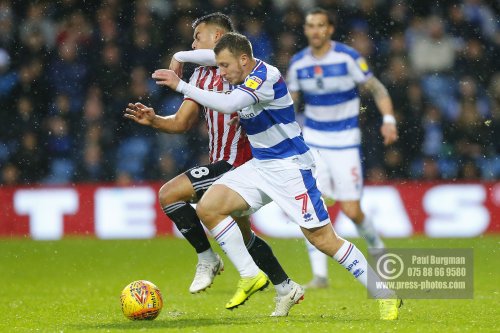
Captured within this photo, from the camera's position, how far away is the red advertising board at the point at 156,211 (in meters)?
→ 14.1

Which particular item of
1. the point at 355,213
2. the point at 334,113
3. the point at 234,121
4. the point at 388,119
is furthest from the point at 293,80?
the point at 234,121

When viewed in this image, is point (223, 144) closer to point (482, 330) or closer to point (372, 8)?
point (482, 330)

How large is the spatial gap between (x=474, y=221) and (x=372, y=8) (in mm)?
3530

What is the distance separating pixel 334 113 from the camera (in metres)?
10.6

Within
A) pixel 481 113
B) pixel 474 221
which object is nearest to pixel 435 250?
pixel 474 221

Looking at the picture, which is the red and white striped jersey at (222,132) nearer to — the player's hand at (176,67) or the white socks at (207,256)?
the player's hand at (176,67)

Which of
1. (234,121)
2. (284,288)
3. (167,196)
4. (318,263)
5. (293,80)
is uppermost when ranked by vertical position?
(234,121)

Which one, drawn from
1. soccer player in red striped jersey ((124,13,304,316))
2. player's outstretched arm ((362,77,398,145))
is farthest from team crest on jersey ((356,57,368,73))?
soccer player in red striped jersey ((124,13,304,316))

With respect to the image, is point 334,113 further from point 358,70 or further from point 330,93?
point 358,70

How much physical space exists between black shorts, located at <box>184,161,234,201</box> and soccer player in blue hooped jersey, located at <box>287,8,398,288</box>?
8.14ft

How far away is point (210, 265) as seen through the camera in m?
8.13

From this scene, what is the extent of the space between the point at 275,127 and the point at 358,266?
108cm

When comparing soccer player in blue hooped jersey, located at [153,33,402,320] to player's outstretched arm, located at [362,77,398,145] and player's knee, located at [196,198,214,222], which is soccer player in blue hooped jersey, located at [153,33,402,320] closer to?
player's knee, located at [196,198,214,222]

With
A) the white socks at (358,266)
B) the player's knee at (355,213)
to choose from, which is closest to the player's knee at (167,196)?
the white socks at (358,266)
